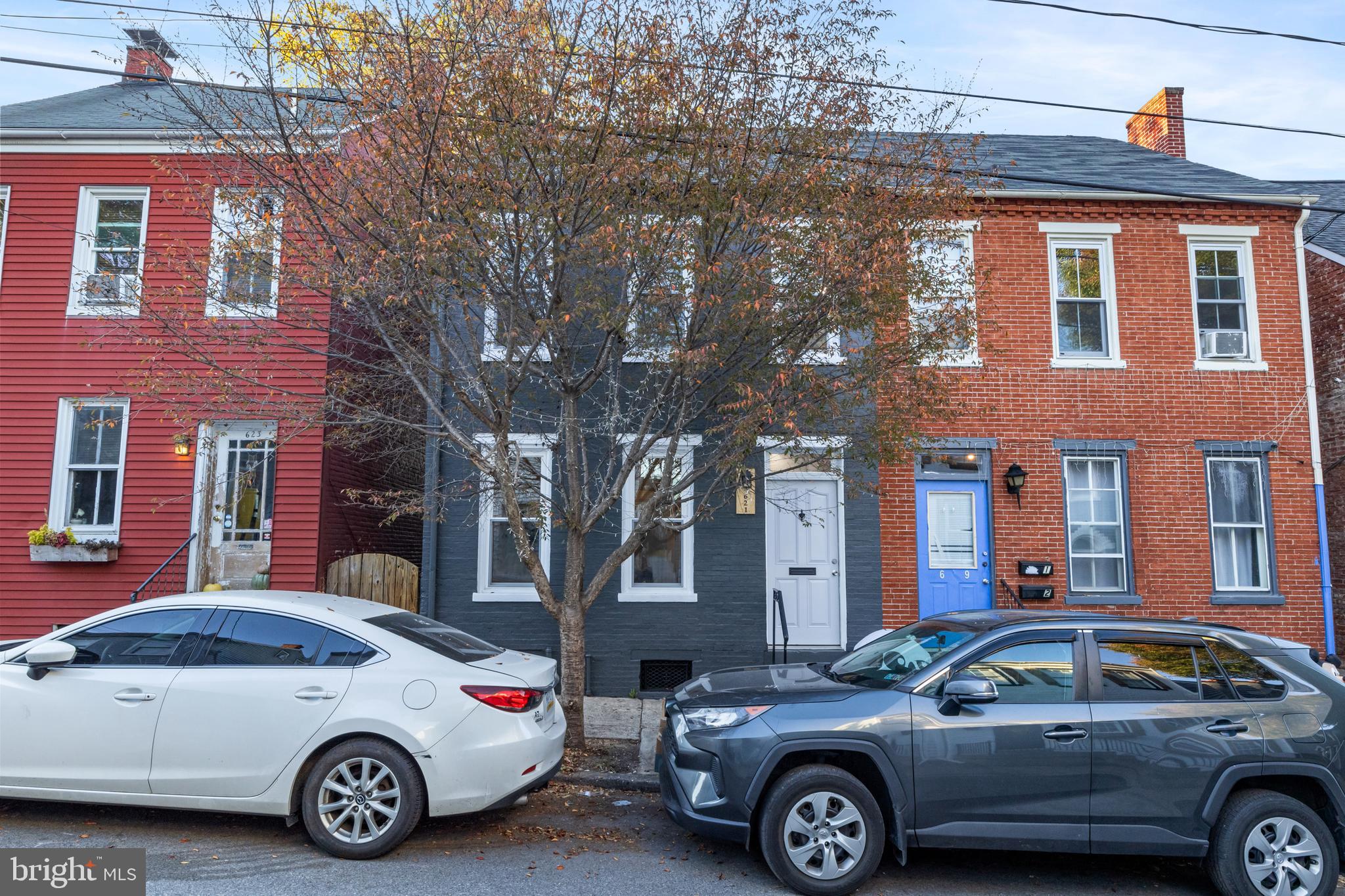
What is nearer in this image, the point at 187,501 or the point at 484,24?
the point at 484,24

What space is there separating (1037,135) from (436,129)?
1135 centimetres

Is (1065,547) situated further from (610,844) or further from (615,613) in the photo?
(610,844)

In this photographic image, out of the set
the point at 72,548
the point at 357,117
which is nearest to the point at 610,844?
the point at 357,117

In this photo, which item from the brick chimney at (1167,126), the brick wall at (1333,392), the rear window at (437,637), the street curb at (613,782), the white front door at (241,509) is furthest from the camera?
the brick chimney at (1167,126)

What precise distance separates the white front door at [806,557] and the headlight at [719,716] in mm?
5219

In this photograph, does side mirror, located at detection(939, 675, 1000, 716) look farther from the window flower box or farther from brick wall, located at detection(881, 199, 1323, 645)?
the window flower box

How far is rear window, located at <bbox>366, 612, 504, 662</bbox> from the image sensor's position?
5.64 meters

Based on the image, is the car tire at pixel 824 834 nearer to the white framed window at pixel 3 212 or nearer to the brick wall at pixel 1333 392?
the brick wall at pixel 1333 392

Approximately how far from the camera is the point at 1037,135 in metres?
14.5

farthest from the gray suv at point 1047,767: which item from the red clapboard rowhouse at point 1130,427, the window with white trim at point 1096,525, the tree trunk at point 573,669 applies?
the window with white trim at point 1096,525

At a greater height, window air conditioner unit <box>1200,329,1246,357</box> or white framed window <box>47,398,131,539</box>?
window air conditioner unit <box>1200,329,1246,357</box>

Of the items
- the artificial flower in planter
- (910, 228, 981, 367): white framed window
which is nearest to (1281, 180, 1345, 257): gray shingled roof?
(910, 228, 981, 367): white framed window

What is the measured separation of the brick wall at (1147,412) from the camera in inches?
435

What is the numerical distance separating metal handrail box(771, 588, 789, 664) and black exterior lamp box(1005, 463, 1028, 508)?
3.31m
